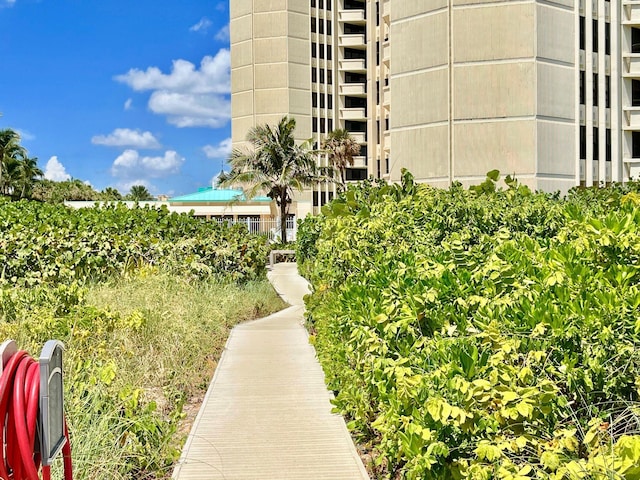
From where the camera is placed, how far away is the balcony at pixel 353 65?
194ft

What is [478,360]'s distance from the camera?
3.40 metres

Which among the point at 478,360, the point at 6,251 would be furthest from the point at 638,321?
the point at 6,251

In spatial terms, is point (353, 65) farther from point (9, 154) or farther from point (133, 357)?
point (133, 357)

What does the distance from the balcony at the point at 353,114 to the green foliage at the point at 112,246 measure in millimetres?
43596

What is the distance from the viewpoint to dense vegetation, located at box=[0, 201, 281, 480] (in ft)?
17.9

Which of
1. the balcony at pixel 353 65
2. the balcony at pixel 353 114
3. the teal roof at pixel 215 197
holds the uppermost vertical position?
the balcony at pixel 353 65

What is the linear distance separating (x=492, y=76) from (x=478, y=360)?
25655mm

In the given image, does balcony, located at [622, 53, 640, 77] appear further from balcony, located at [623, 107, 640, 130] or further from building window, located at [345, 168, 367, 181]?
building window, located at [345, 168, 367, 181]

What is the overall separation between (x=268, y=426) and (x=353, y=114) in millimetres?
55129

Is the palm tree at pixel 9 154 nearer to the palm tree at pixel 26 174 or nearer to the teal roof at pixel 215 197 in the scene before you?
the palm tree at pixel 26 174

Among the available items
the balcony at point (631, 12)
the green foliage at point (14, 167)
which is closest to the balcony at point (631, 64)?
the balcony at point (631, 12)

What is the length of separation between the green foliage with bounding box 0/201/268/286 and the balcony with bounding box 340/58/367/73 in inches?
1711

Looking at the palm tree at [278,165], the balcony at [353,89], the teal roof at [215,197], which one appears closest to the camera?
the palm tree at [278,165]

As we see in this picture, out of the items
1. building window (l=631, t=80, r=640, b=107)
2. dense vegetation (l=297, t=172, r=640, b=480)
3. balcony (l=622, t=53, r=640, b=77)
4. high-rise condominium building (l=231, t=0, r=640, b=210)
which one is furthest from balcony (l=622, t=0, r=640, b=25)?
dense vegetation (l=297, t=172, r=640, b=480)
